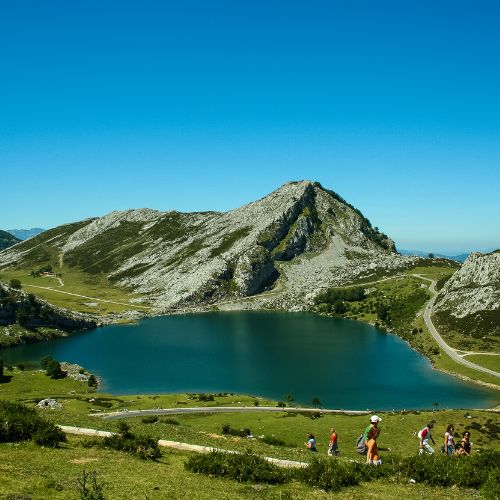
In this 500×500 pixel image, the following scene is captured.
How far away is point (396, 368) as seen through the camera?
125 m

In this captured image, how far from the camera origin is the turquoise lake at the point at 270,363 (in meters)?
103

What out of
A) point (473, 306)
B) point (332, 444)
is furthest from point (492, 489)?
point (473, 306)

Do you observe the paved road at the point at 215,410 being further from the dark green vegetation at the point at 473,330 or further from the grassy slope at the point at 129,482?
the dark green vegetation at the point at 473,330

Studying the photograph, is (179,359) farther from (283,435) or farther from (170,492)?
(170,492)

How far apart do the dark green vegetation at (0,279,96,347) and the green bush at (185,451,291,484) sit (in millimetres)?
151618

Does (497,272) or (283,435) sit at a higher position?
(497,272)

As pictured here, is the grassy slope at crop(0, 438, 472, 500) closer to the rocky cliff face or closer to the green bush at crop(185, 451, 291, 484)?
the green bush at crop(185, 451, 291, 484)

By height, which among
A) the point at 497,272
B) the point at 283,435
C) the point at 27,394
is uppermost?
the point at 497,272

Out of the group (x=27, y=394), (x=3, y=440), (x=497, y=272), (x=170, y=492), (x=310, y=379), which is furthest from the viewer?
(x=497, y=272)

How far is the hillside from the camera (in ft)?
484

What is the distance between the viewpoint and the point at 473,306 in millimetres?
167375

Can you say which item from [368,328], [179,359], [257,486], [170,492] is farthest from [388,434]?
[368,328]

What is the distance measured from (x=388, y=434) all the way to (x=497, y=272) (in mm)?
141900

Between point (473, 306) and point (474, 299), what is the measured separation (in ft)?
12.8
